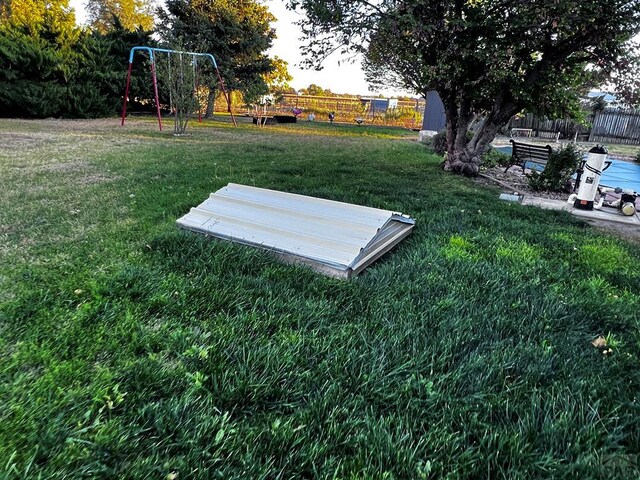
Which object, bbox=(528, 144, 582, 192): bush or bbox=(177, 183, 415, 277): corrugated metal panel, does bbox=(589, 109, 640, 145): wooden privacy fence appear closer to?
bbox=(528, 144, 582, 192): bush

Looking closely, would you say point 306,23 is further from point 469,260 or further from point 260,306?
point 260,306

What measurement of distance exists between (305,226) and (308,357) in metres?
1.58

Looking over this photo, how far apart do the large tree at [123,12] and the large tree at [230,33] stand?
1480 centimetres

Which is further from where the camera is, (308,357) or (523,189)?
(523,189)

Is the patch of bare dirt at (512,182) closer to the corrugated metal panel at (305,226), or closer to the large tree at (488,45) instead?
the large tree at (488,45)

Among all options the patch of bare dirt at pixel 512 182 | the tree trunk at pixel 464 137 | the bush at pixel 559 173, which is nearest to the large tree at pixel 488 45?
the tree trunk at pixel 464 137

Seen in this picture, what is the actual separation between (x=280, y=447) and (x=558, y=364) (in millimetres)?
1454

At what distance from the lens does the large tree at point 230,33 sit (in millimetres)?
18281

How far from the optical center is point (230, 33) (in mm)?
18703

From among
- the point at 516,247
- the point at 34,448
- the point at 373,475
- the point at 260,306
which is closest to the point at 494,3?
the point at 516,247

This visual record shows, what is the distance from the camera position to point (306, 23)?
7.35 metres

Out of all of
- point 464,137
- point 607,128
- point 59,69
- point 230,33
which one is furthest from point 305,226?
point 607,128

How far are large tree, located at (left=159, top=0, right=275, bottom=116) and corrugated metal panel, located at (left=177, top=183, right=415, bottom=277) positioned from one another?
16.2 m

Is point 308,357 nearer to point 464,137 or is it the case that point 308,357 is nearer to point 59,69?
point 464,137
